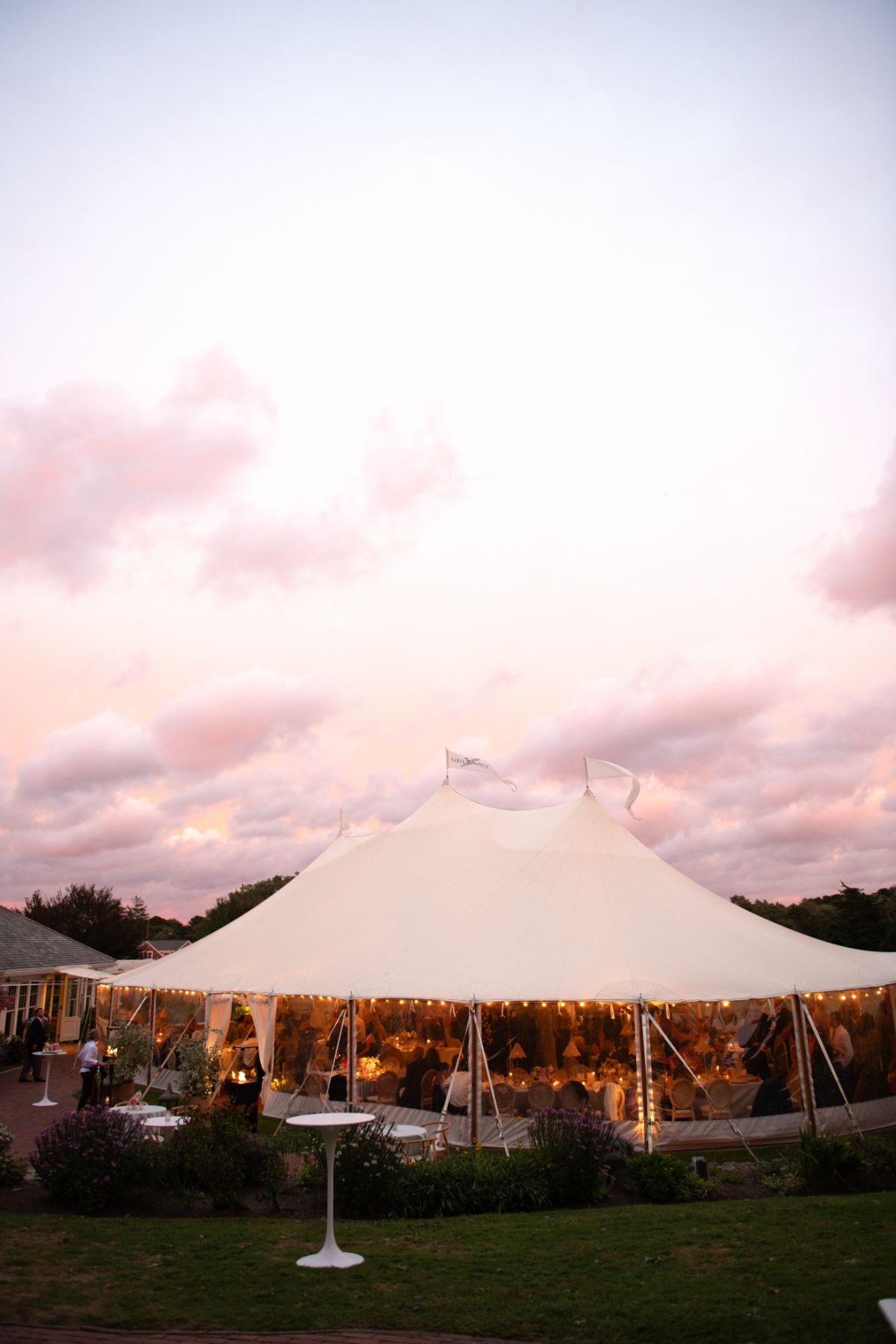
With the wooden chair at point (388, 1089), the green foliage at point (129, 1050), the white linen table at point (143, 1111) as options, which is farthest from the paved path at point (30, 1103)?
the wooden chair at point (388, 1089)

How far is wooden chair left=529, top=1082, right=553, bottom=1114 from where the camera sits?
12323 millimetres

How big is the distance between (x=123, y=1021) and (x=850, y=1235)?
12088 mm

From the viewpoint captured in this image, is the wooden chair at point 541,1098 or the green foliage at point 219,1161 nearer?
the green foliage at point 219,1161

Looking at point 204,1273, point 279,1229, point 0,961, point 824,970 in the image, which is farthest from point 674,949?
point 0,961

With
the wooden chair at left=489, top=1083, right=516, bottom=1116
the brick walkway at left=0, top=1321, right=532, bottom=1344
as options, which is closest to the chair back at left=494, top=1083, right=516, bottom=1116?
the wooden chair at left=489, top=1083, right=516, bottom=1116

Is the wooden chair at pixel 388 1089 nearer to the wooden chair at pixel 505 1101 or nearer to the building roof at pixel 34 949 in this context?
the wooden chair at pixel 505 1101

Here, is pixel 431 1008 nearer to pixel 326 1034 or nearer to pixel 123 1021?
pixel 326 1034

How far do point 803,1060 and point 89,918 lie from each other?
127ft

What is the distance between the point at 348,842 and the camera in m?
19.6

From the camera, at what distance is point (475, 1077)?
12.2 m

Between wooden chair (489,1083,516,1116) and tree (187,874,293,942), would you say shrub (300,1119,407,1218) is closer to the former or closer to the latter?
wooden chair (489,1083,516,1116)

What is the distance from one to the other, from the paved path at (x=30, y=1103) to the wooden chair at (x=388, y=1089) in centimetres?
439

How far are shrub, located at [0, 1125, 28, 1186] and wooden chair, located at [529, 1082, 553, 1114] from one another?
606 cm

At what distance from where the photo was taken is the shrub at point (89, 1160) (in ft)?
28.8
